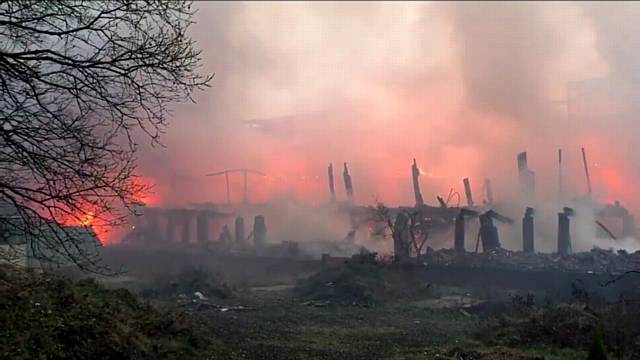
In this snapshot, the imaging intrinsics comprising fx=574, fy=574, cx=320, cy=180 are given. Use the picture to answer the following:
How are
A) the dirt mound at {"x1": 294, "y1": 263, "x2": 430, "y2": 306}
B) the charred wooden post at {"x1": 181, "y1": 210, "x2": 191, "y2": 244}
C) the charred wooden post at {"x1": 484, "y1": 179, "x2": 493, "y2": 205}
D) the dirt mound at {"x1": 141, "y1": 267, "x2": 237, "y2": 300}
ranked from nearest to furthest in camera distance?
the dirt mound at {"x1": 294, "y1": 263, "x2": 430, "y2": 306} < the dirt mound at {"x1": 141, "y1": 267, "x2": 237, "y2": 300} < the charred wooden post at {"x1": 484, "y1": 179, "x2": 493, "y2": 205} < the charred wooden post at {"x1": 181, "y1": 210, "x2": 191, "y2": 244}

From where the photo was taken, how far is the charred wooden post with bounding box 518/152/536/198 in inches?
1436

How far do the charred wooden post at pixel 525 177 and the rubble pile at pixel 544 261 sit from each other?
1120 centimetres

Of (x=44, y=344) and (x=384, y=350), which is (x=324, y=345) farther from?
(x=44, y=344)

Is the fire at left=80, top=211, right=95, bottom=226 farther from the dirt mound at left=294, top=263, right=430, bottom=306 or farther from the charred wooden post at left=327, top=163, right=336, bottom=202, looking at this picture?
the charred wooden post at left=327, top=163, right=336, bottom=202

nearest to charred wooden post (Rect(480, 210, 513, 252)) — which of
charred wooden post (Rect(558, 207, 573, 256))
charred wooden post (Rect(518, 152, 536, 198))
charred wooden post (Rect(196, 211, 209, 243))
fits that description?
charred wooden post (Rect(558, 207, 573, 256))

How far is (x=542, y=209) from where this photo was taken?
117ft

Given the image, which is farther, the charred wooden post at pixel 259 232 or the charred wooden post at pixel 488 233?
the charred wooden post at pixel 259 232

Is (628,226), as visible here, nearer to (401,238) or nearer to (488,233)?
(488,233)

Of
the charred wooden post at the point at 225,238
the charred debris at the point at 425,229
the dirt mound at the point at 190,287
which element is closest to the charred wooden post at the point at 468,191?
the charred debris at the point at 425,229

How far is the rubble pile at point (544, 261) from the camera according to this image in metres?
21.9

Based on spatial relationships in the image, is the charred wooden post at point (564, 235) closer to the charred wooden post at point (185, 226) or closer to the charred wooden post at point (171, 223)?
the charred wooden post at point (185, 226)

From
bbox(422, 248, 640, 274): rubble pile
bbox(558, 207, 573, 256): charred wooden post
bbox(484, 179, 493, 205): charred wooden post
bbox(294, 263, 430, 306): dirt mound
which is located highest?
bbox(484, 179, 493, 205): charred wooden post

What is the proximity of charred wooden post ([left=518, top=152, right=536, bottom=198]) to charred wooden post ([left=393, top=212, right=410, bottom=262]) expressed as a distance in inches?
392

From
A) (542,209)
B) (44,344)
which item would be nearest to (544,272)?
(542,209)
